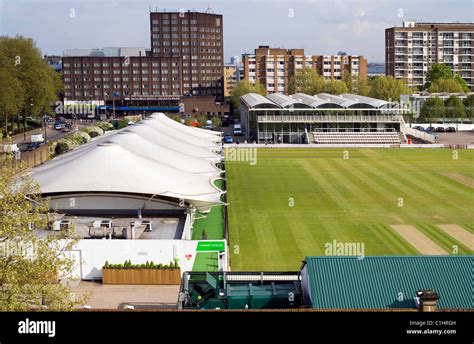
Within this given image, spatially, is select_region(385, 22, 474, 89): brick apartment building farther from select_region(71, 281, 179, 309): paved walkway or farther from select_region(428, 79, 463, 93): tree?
select_region(71, 281, 179, 309): paved walkway

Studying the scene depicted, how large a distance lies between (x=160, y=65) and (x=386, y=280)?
97.8 metres

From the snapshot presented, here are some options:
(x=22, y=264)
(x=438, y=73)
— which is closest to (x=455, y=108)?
(x=438, y=73)

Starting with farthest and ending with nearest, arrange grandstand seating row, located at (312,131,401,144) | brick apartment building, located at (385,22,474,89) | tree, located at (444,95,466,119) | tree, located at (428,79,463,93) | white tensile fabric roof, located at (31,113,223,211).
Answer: brick apartment building, located at (385,22,474,89) → tree, located at (428,79,463,93) → tree, located at (444,95,466,119) → grandstand seating row, located at (312,131,401,144) → white tensile fabric roof, located at (31,113,223,211)

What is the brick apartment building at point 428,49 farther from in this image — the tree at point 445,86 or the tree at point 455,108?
the tree at point 455,108

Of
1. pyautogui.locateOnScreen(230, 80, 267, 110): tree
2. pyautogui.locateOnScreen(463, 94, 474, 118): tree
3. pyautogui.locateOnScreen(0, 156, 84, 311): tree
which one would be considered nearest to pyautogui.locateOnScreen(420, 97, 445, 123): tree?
pyautogui.locateOnScreen(463, 94, 474, 118): tree

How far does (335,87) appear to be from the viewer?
9725cm

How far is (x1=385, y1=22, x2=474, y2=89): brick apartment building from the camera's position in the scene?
111438mm

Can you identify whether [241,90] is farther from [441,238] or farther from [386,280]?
[386,280]

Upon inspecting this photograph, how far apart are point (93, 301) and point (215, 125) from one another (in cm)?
6389

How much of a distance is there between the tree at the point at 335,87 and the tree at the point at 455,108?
2105cm

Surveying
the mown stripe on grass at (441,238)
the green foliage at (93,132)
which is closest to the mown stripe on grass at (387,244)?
the mown stripe on grass at (441,238)

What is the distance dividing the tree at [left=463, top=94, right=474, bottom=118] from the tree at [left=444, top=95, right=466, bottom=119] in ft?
3.20
